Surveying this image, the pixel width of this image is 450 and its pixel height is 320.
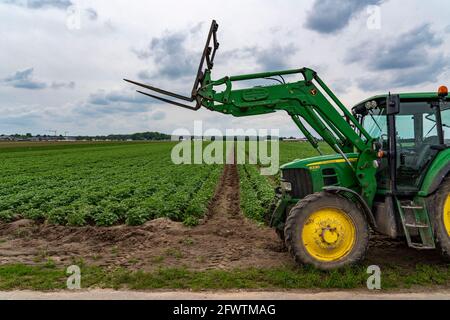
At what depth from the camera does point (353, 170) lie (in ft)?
23.7

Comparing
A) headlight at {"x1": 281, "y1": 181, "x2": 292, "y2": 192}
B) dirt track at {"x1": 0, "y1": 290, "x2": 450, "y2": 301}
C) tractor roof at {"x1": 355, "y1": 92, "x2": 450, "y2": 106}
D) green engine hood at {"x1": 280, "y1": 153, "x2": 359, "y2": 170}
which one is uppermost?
tractor roof at {"x1": 355, "y1": 92, "x2": 450, "y2": 106}

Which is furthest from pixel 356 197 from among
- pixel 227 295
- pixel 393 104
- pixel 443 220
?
pixel 227 295

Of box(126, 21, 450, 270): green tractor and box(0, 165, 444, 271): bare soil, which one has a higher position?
box(126, 21, 450, 270): green tractor

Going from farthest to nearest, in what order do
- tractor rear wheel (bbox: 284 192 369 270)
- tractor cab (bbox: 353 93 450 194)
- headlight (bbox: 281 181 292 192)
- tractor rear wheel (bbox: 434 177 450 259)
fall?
1. headlight (bbox: 281 181 292 192)
2. tractor cab (bbox: 353 93 450 194)
3. tractor rear wheel (bbox: 434 177 450 259)
4. tractor rear wheel (bbox: 284 192 369 270)

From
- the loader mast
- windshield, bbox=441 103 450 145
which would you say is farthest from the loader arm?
windshield, bbox=441 103 450 145

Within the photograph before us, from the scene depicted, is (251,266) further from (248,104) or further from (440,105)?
(440,105)

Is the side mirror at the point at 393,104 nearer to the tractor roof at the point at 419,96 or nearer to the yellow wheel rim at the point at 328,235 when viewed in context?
the tractor roof at the point at 419,96

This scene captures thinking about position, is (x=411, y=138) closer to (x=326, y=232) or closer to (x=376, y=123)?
(x=376, y=123)

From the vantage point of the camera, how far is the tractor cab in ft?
23.3

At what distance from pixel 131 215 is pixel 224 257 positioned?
12.9 feet

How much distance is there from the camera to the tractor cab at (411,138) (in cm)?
709

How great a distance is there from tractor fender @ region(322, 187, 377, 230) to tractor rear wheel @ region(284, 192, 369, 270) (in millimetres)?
130

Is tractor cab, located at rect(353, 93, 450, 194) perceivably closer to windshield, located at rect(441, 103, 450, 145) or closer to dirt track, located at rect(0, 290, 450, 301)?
windshield, located at rect(441, 103, 450, 145)

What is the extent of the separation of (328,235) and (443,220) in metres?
1.98
